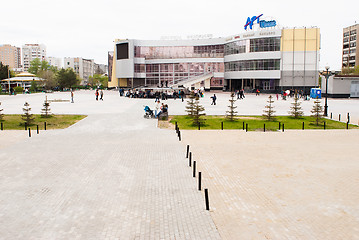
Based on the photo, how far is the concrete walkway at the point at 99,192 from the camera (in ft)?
24.8

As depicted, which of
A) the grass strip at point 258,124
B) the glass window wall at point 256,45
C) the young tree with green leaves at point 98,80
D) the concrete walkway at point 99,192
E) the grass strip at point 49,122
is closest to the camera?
the concrete walkway at point 99,192

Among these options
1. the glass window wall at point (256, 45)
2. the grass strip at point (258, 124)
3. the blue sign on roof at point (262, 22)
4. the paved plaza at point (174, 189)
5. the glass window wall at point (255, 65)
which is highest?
the blue sign on roof at point (262, 22)

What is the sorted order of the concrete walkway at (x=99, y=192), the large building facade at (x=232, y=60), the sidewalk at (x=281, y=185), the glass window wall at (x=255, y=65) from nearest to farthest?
the concrete walkway at (x=99, y=192)
the sidewalk at (x=281, y=185)
the large building facade at (x=232, y=60)
the glass window wall at (x=255, y=65)

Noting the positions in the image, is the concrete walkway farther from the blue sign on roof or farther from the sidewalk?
the blue sign on roof

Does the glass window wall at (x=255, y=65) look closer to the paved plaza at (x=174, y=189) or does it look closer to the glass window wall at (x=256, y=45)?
the glass window wall at (x=256, y=45)

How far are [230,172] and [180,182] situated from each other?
227 centimetres

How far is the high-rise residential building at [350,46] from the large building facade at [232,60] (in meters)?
51.5

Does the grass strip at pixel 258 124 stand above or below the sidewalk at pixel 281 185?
above

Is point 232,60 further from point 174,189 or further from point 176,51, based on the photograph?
point 174,189

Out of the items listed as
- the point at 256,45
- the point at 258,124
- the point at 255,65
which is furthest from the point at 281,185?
the point at 256,45

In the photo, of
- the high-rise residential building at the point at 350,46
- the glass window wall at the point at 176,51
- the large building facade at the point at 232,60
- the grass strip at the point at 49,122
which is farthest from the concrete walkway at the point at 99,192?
the high-rise residential building at the point at 350,46

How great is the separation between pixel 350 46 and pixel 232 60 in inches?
2461

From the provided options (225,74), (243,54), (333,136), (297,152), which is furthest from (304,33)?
(297,152)

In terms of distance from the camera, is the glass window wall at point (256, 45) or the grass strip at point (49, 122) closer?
the grass strip at point (49, 122)
